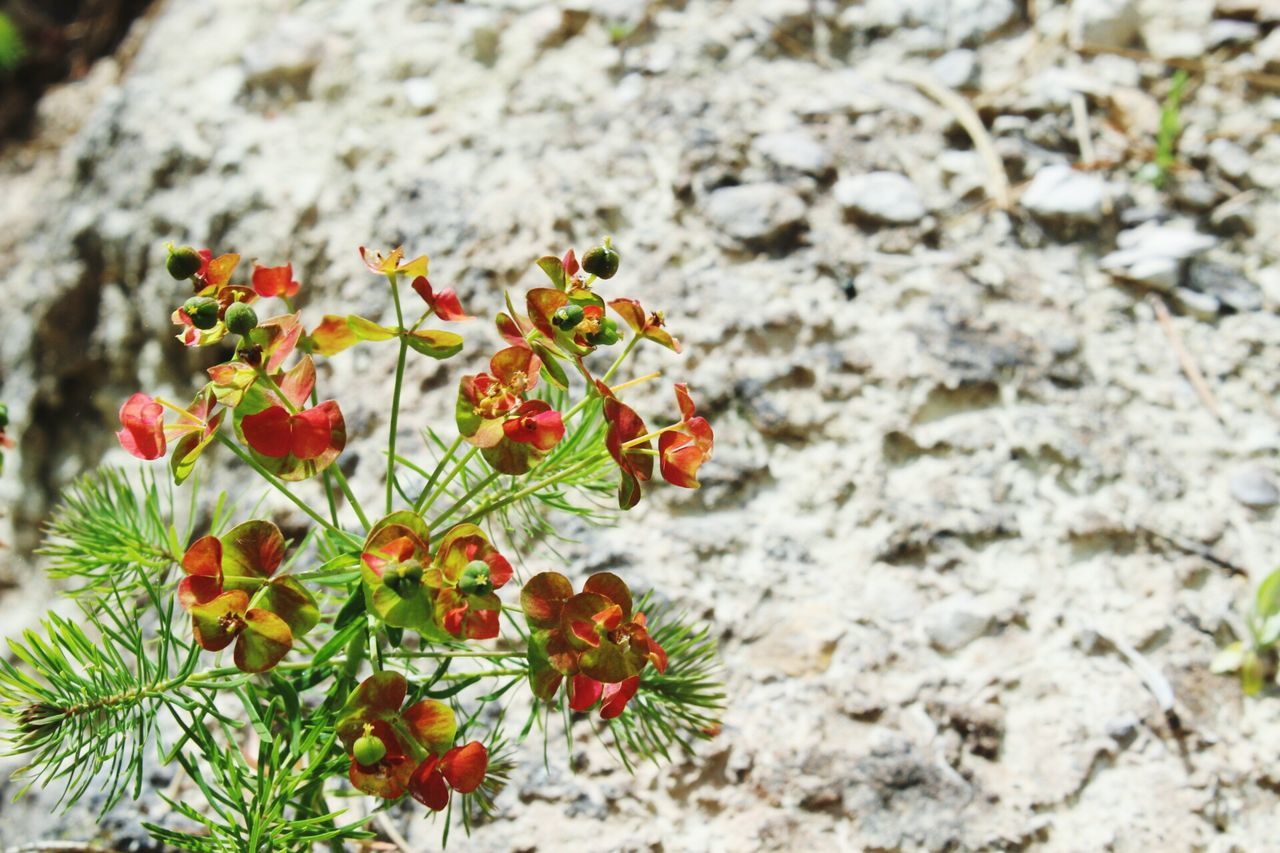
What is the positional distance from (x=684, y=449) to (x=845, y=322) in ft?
1.90

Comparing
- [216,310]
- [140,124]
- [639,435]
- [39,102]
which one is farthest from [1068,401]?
[39,102]

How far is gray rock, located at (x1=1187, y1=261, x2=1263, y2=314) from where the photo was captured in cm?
115

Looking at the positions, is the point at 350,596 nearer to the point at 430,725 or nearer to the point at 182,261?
the point at 430,725

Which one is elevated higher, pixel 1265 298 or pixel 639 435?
pixel 639 435

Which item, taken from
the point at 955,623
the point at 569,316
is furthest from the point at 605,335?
the point at 955,623

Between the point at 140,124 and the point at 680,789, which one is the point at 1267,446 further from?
the point at 140,124

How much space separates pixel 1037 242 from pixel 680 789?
77 cm

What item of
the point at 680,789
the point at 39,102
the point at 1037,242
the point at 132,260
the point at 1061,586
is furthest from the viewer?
the point at 39,102

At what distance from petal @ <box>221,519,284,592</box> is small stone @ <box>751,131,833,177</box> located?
85cm

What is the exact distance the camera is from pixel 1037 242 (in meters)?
1.20

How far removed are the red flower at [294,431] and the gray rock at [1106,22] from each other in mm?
1217

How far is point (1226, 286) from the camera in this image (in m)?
1.16

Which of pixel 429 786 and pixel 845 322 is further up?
pixel 429 786

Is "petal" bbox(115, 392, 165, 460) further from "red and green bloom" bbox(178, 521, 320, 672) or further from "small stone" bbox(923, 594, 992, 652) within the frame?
"small stone" bbox(923, 594, 992, 652)
